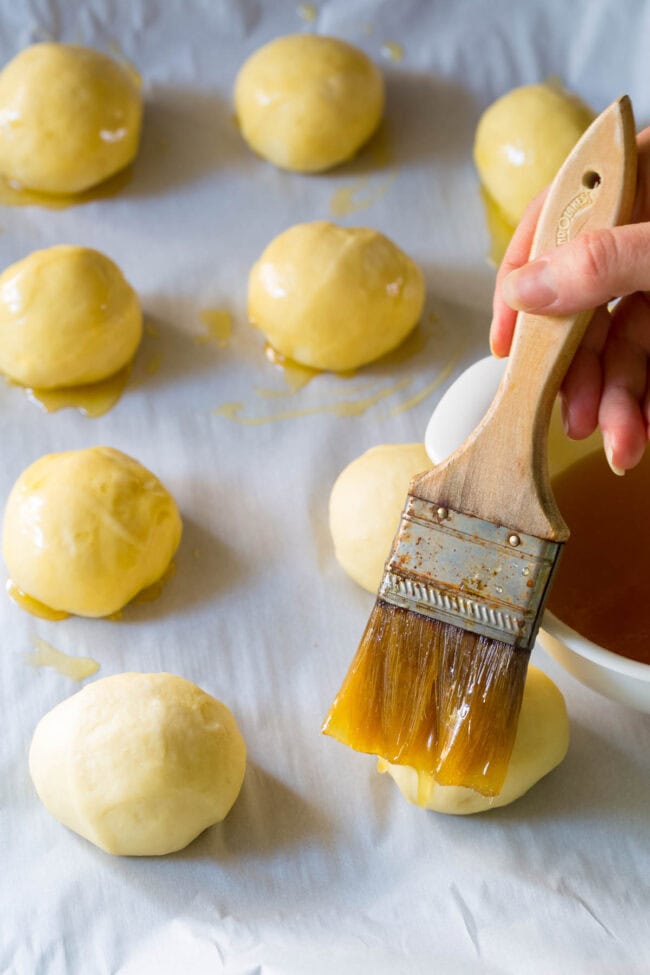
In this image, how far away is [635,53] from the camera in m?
2.25

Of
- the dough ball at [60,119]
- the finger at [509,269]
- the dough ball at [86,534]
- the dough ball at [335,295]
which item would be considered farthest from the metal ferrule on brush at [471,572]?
the dough ball at [60,119]

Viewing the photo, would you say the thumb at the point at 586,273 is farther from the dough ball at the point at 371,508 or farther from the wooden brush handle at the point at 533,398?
the dough ball at the point at 371,508

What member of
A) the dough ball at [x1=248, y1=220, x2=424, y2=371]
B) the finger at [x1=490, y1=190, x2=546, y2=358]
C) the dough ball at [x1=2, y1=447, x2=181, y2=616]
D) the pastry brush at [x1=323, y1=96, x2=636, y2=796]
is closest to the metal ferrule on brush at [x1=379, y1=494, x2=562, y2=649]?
the pastry brush at [x1=323, y1=96, x2=636, y2=796]

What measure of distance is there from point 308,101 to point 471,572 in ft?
4.04

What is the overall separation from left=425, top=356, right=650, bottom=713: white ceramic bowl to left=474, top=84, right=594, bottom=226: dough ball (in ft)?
2.41

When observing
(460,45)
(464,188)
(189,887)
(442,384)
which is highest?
(460,45)

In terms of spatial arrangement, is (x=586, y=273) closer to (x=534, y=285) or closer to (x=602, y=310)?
(x=534, y=285)

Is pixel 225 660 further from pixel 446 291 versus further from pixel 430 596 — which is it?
pixel 446 291

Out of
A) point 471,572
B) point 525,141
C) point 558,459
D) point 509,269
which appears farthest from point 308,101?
point 471,572

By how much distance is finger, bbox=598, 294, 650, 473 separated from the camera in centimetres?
138

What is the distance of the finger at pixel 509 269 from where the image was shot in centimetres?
144

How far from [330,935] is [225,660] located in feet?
1.37

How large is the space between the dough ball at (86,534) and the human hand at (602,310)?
0.55 m

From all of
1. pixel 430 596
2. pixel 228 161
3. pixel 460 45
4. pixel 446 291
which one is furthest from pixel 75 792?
pixel 460 45
